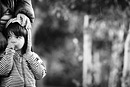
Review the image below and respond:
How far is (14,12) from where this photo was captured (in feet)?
11.8

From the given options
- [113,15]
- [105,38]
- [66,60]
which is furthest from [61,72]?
[113,15]

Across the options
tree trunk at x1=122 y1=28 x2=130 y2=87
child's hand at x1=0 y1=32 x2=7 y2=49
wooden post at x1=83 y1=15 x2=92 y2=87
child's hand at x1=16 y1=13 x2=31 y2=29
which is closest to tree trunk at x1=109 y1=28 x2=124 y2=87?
tree trunk at x1=122 y1=28 x2=130 y2=87

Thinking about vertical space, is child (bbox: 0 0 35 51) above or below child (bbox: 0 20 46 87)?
above

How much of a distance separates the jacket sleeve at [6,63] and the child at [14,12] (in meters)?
0.16

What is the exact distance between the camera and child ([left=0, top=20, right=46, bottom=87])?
10.8 ft

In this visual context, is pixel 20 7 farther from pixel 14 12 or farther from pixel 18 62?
pixel 18 62

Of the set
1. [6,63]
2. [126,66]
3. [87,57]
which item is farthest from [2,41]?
[87,57]

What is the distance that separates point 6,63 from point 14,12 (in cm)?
61

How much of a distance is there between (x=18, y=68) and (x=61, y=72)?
17.7 metres

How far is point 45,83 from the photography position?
21.5m

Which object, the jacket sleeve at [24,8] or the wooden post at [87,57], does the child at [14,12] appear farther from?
the wooden post at [87,57]

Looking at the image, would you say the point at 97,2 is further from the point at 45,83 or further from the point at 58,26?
the point at 45,83

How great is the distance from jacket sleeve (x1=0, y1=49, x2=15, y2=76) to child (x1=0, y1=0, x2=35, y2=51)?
16 cm

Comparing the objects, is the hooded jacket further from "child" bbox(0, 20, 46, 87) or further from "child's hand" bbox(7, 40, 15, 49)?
"child's hand" bbox(7, 40, 15, 49)
